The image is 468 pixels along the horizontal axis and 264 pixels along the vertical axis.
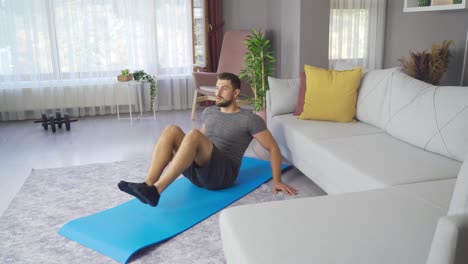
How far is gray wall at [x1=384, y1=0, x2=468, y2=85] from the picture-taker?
4.43m

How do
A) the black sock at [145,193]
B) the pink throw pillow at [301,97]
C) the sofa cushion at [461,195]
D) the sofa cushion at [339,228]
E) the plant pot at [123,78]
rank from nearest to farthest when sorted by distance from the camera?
1. the sofa cushion at [461,195]
2. the sofa cushion at [339,228]
3. the black sock at [145,193]
4. the pink throw pillow at [301,97]
5. the plant pot at [123,78]

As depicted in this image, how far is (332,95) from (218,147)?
3.11ft

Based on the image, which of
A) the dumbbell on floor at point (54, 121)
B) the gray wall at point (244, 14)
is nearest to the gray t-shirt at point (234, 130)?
the dumbbell on floor at point (54, 121)

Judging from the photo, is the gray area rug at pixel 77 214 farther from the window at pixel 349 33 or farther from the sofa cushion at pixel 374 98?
the window at pixel 349 33

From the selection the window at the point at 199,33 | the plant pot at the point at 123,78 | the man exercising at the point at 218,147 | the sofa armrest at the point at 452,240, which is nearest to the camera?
the sofa armrest at the point at 452,240

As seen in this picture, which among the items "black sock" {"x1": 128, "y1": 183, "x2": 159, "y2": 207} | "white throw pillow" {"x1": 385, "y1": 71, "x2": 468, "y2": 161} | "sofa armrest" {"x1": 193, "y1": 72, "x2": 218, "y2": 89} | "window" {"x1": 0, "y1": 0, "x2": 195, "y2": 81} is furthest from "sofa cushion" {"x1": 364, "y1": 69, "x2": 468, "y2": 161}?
"window" {"x1": 0, "y1": 0, "x2": 195, "y2": 81}

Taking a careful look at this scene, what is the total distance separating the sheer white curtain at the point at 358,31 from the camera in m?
5.93

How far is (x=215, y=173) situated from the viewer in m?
2.69

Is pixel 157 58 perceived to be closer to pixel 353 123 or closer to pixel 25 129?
pixel 25 129

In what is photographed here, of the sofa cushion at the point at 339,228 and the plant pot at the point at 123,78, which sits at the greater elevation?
the plant pot at the point at 123,78

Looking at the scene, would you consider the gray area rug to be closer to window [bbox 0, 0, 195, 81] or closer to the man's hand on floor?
the man's hand on floor

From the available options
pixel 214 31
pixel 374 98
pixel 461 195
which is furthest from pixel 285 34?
pixel 461 195

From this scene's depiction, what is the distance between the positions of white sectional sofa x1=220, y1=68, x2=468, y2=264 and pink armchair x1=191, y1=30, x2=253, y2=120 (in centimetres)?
182

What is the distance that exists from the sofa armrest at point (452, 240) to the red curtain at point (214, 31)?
4941mm
